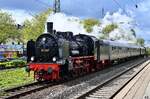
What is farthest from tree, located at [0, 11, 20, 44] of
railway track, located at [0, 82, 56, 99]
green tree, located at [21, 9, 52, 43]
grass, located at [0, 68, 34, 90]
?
railway track, located at [0, 82, 56, 99]

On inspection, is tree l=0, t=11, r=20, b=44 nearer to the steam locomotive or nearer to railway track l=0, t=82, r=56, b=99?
the steam locomotive

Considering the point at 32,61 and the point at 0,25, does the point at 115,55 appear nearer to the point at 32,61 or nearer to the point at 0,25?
the point at 32,61

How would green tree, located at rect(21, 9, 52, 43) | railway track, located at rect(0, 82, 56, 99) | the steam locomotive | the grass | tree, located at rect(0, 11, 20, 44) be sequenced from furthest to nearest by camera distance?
tree, located at rect(0, 11, 20, 44) → green tree, located at rect(21, 9, 52, 43) → the steam locomotive → the grass → railway track, located at rect(0, 82, 56, 99)

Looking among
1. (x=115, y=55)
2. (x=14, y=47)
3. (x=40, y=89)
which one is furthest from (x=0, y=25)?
(x=40, y=89)

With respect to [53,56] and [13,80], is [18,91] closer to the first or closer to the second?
[53,56]

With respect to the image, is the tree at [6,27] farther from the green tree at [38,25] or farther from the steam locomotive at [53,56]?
the steam locomotive at [53,56]

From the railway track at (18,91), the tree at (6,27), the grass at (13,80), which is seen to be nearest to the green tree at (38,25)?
the tree at (6,27)

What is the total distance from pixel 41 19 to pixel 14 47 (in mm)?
6999

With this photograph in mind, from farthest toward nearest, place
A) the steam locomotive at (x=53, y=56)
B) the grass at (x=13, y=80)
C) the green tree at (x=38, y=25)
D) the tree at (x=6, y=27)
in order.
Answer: the tree at (x=6, y=27), the green tree at (x=38, y=25), the steam locomotive at (x=53, y=56), the grass at (x=13, y=80)

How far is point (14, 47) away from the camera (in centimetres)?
6769

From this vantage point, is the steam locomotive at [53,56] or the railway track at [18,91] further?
the steam locomotive at [53,56]

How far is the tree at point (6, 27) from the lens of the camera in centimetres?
8650

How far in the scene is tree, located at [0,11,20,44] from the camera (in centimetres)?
8650

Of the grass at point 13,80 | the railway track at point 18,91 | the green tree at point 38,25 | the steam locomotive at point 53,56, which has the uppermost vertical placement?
the green tree at point 38,25
